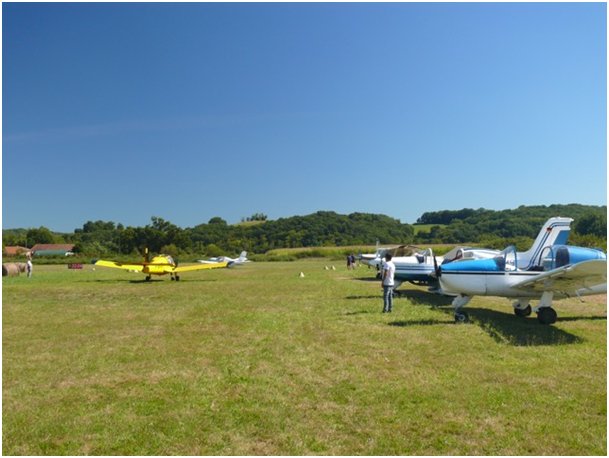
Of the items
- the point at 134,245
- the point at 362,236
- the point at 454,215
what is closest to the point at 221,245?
the point at 134,245

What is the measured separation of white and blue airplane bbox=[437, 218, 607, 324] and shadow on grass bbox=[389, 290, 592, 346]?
42 centimetres

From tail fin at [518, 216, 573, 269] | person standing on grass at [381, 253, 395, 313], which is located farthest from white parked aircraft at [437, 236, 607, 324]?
tail fin at [518, 216, 573, 269]

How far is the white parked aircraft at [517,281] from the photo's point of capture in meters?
9.57

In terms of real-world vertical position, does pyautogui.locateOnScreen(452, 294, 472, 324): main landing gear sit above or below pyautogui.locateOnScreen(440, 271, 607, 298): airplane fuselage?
below

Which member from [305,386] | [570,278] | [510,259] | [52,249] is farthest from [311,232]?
[305,386]

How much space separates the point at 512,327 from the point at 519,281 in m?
1.24

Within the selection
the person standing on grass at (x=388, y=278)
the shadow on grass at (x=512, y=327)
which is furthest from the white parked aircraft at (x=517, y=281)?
the person standing on grass at (x=388, y=278)

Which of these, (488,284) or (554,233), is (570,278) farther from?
(554,233)

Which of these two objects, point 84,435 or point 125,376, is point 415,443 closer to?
point 84,435

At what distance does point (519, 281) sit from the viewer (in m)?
10.2

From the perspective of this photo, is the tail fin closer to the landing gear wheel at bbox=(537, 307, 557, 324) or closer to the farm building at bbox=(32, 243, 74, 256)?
the landing gear wheel at bbox=(537, 307, 557, 324)

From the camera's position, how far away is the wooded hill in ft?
252

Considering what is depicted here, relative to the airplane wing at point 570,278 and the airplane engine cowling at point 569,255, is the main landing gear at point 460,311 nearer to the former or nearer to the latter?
the airplane wing at point 570,278

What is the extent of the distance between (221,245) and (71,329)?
87.0 m
